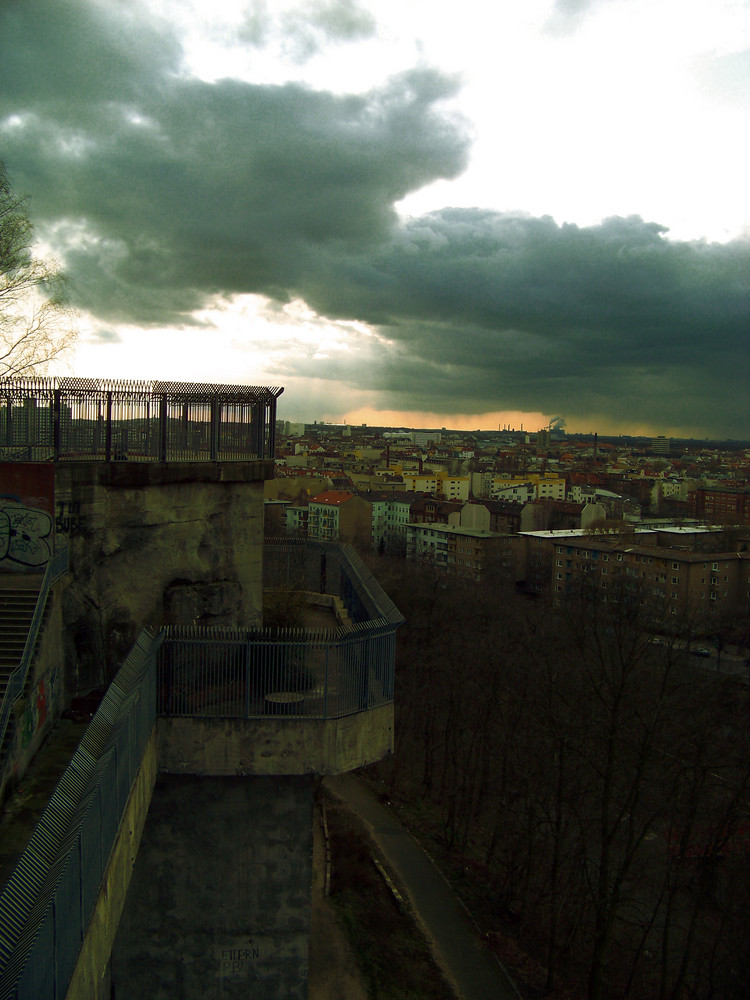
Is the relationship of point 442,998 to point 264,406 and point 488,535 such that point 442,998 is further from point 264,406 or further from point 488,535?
point 488,535

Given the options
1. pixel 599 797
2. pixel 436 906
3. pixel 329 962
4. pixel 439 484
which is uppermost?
pixel 439 484

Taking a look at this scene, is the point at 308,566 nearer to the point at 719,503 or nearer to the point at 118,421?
the point at 118,421

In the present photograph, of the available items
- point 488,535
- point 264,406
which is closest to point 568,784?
point 264,406

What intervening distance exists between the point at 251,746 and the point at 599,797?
15.8 m

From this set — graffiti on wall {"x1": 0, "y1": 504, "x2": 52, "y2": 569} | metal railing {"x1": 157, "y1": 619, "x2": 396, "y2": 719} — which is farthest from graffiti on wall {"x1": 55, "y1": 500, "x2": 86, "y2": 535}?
metal railing {"x1": 157, "y1": 619, "x2": 396, "y2": 719}

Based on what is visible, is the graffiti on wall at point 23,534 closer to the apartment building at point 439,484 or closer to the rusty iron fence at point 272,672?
Answer: the rusty iron fence at point 272,672

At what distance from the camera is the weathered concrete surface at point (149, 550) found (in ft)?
34.4

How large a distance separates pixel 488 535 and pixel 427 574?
22.7 metres

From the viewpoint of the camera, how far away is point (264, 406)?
40.9 ft

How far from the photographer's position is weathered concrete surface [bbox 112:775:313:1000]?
34.0 feet

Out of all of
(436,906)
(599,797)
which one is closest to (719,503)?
(599,797)

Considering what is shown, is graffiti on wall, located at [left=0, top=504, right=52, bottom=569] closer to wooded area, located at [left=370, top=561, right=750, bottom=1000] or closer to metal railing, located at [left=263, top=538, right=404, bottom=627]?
metal railing, located at [left=263, top=538, right=404, bottom=627]

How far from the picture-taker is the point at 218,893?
416 inches

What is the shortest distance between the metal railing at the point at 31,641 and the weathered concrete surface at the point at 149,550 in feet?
1.27
